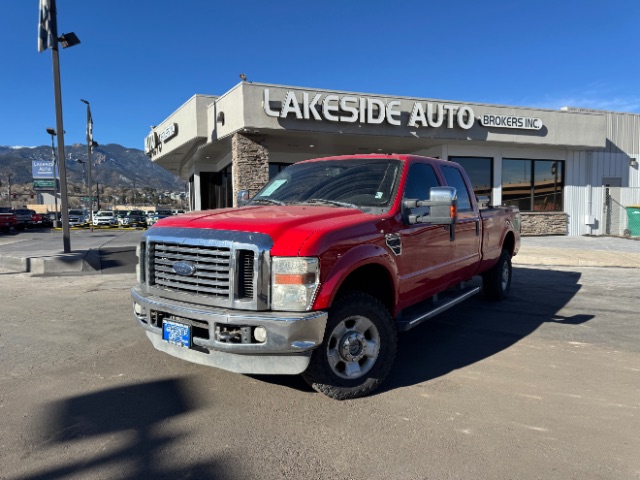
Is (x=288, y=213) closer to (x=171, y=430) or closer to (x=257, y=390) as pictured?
(x=257, y=390)

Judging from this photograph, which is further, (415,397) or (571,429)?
(415,397)

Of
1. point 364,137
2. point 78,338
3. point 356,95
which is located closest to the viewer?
point 78,338

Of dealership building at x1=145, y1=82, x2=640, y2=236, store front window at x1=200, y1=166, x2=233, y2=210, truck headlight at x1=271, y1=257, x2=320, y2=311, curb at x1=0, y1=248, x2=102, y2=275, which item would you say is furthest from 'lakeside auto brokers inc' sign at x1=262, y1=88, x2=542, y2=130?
truck headlight at x1=271, y1=257, x2=320, y2=311

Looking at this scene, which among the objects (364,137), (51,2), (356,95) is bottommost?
(364,137)

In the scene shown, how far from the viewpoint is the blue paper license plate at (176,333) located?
3301 millimetres

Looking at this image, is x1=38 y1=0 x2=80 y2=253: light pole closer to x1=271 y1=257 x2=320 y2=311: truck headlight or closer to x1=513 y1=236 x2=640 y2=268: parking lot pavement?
x1=271 y1=257 x2=320 y2=311: truck headlight

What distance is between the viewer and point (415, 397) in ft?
11.8

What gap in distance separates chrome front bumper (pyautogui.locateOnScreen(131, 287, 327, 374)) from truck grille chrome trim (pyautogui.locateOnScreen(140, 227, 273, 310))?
10cm

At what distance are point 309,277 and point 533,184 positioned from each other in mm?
19445

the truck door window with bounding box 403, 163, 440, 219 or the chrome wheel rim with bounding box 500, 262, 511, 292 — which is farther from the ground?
the truck door window with bounding box 403, 163, 440, 219

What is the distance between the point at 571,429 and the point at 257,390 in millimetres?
2354

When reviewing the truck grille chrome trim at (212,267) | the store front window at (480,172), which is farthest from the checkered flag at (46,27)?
the store front window at (480,172)

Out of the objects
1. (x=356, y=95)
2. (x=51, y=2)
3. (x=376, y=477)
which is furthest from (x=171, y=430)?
(x=356, y=95)

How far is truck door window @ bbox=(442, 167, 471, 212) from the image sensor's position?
17.8 ft
